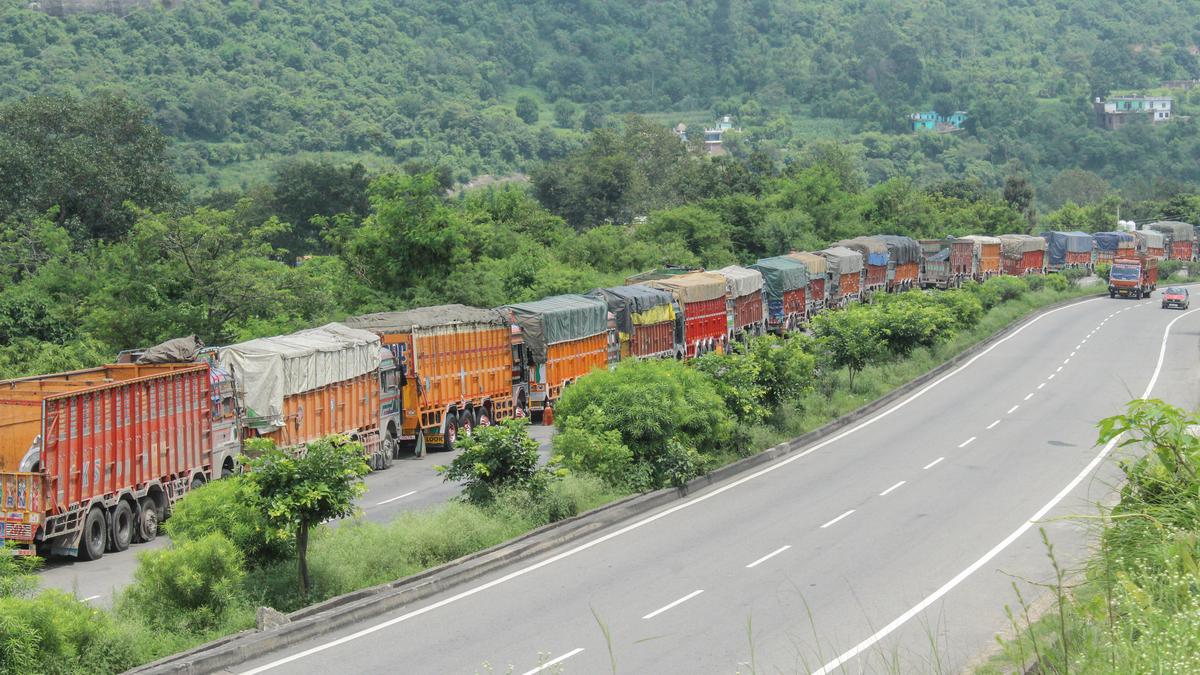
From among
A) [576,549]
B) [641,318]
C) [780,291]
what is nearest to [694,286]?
[641,318]

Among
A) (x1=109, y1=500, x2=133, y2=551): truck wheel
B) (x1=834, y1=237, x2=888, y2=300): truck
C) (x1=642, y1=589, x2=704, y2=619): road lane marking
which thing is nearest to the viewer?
(x1=642, y1=589, x2=704, y2=619): road lane marking

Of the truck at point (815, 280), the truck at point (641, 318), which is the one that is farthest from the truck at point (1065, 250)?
the truck at point (641, 318)

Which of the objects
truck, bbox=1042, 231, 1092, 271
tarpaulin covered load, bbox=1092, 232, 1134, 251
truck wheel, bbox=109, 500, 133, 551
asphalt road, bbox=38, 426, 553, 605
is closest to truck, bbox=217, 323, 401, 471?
asphalt road, bbox=38, 426, 553, 605

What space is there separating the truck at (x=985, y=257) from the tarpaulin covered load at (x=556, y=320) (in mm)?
46604

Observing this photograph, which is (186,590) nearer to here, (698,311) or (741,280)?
(698,311)

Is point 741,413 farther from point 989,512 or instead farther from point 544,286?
point 544,286

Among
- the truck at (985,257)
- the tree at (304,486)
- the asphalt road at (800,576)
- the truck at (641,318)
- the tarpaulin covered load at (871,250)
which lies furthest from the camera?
the truck at (985,257)

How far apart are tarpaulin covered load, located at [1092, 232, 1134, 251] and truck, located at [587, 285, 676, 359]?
63.5 metres

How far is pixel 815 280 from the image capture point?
5950 cm

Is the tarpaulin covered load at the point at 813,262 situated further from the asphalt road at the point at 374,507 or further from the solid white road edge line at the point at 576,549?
the asphalt road at the point at 374,507

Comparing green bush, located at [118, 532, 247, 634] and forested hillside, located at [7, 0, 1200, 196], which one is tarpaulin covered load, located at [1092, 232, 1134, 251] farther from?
green bush, located at [118, 532, 247, 634]

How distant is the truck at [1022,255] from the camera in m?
86.0

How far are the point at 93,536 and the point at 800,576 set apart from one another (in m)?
11.2

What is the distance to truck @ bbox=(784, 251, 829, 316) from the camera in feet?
192
